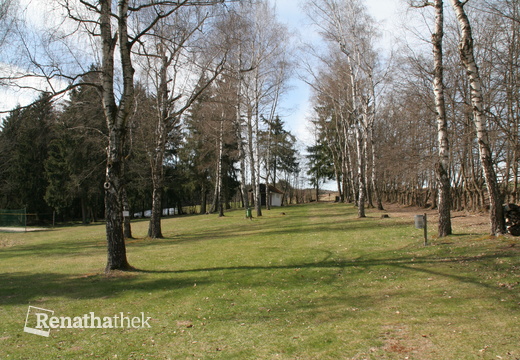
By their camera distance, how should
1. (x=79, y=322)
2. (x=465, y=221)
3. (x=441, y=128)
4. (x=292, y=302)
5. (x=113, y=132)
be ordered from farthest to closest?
(x=465, y=221) < (x=441, y=128) < (x=113, y=132) < (x=292, y=302) < (x=79, y=322)

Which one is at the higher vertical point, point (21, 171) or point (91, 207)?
point (21, 171)

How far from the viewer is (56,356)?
4355mm

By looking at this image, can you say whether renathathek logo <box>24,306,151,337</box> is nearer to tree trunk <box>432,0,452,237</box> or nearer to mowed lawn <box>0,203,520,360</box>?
mowed lawn <box>0,203,520,360</box>

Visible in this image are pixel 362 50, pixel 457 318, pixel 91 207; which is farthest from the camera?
pixel 91 207

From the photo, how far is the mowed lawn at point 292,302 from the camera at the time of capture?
14.3 feet

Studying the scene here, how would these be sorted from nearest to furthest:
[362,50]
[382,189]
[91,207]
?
[362,50]
[91,207]
[382,189]

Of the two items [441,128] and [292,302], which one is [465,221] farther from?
[292,302]

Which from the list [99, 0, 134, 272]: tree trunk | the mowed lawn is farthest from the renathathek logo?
[99, 0, 134, 272]: tree trunk

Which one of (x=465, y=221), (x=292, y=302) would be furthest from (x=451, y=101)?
(x=292, y=302)

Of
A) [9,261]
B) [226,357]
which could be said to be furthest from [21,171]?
[226,357]

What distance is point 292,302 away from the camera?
618 cm

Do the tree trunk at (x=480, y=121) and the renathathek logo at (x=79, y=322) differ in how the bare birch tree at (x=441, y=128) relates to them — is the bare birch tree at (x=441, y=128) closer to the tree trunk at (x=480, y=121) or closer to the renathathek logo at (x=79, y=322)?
the tree trunk at (x=480, y=121)

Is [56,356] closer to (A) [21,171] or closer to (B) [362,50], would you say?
(B) [362,50]

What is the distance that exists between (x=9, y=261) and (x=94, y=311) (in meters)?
8.49
